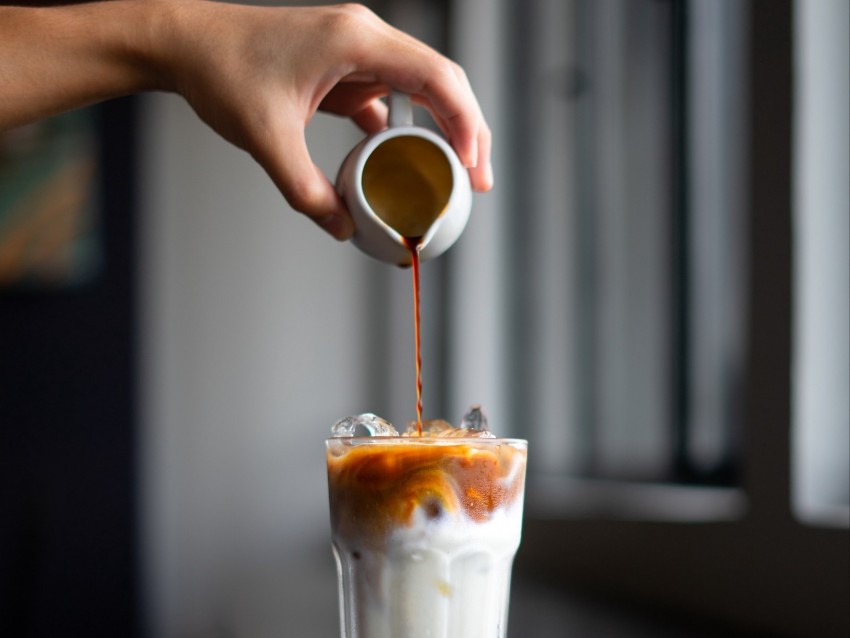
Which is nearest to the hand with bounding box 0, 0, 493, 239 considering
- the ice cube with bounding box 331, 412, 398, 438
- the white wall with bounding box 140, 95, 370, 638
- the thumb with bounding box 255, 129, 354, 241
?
the thumb with bounding box 255, 129, 354, 241

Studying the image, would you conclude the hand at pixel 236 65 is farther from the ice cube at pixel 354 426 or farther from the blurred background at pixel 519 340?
the blurred background at pixel 519 340

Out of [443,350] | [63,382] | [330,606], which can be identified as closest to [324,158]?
[443,350]

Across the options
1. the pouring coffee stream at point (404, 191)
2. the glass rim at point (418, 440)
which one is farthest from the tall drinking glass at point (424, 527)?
the pouring coffee stream at point (404, 191)

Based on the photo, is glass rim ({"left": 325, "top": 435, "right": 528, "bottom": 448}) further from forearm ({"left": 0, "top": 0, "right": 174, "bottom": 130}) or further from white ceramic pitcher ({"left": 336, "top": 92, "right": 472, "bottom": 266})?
forearm ({"left": 0, "top": 0, "right": 174, "bottom": 130})

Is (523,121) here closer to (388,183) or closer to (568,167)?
(568,167)

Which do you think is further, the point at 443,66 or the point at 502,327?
the point at 502,327

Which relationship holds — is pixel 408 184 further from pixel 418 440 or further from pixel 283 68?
pixel 418 440
